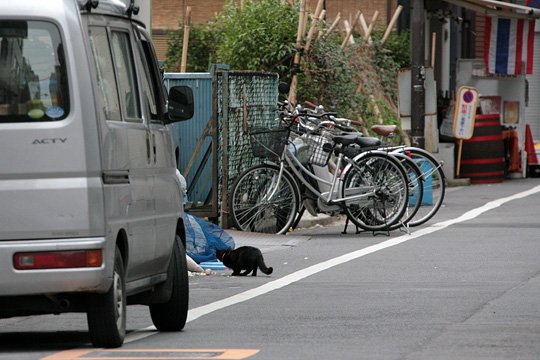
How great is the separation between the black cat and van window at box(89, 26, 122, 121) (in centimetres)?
504

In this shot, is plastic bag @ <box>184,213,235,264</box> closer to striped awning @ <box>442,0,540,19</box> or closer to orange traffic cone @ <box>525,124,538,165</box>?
striped awning @ <box>442,0,540,19</box>

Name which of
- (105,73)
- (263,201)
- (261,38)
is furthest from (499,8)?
(105,73)

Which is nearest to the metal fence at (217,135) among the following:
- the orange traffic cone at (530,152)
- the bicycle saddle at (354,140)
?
the bicycle saddle at (354,140)

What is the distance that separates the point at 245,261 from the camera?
1383cm

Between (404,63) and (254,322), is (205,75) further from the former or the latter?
(404,63)

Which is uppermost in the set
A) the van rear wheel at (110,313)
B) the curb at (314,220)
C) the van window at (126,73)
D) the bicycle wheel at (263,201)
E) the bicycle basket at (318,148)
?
the van window at (126,73)

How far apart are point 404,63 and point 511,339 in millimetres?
23613

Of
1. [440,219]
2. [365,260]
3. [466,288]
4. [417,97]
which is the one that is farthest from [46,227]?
[417,97]

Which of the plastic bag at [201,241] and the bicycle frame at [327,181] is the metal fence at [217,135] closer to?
the bicycle frame at [327,181]

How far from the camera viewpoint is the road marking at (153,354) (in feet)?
27.1

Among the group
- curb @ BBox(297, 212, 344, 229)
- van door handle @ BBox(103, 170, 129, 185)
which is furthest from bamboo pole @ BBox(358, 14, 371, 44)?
van door handle @ BBox(103, 170, 129, 185)

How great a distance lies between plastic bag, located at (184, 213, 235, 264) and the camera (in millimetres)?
14961

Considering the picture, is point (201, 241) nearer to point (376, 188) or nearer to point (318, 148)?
point (376, 188)

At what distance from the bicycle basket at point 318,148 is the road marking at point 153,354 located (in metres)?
9.83
